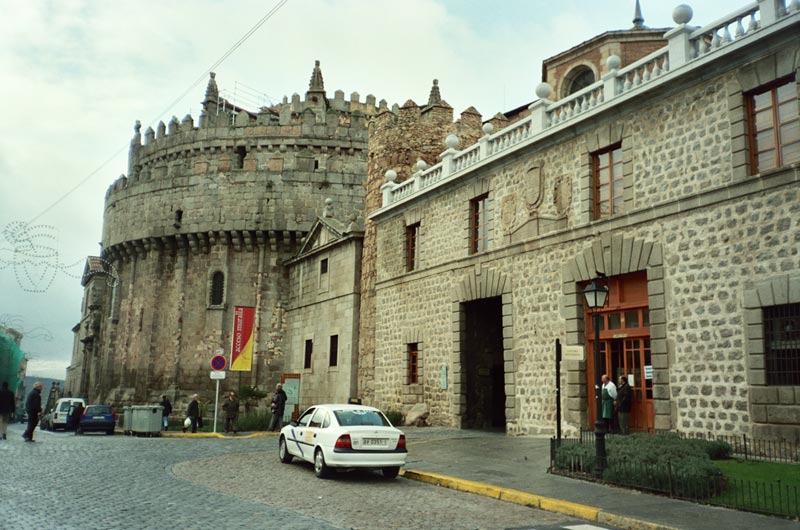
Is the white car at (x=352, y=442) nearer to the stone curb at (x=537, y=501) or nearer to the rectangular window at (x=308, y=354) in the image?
the stone curb at (x=537, y=501)

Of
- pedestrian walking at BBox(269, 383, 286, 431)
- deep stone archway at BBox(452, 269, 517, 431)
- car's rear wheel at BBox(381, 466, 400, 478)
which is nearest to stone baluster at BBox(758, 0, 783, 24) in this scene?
deep stone archway at BBox(452, 269, 517, 431)

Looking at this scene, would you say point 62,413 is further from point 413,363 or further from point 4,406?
point 413,363

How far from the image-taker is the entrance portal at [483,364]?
20.5m

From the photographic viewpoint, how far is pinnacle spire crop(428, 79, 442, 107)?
2745 centimetres

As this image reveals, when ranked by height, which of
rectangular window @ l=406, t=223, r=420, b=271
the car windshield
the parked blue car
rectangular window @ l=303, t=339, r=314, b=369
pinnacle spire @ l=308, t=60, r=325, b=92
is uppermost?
pinnacle spire @ l=308, t=60, r=325, b=92

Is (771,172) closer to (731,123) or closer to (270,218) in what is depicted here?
(731,123)

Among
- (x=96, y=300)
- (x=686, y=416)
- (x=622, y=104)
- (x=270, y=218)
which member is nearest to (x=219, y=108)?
(x=270, y=218)

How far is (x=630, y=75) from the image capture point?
1553 cm

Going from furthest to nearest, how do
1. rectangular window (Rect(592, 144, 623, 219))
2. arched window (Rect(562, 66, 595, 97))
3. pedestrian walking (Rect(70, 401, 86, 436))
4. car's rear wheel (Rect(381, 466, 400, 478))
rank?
1. pedestrian walking (Rect(70, 401, 86, 436))
2. arched window (Rect(562, 66, 595, 97))
3. rectangular window (Rect(592, 144, 623, 219))
4. car's rear wheel (Rect(381, 466, 400, 478))

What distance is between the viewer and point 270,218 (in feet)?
123

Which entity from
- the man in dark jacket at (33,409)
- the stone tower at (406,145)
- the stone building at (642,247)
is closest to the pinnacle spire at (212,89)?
the stone tower at (406,145)

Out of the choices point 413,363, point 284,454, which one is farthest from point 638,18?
point 284,454

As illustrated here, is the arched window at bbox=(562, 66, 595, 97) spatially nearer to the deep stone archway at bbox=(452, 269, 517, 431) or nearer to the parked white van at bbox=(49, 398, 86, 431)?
the deep stone archway at bbox=(452, 269, 517, 431)

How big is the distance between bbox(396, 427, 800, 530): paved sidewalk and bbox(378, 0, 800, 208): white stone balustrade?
792 centimetres
